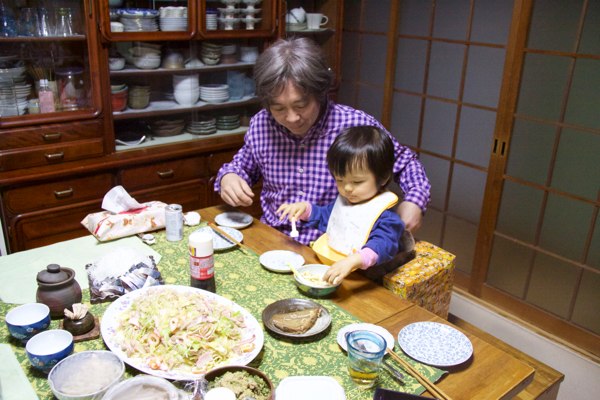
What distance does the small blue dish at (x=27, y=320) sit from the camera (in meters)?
1.16

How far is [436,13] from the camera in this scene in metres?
3.16

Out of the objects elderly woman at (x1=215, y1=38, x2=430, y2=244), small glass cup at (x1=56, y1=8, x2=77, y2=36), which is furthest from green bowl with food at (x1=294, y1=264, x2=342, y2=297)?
small glass cup at (x1=56, y1=8, x2=77, y2=36)

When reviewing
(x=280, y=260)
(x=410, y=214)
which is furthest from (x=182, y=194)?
(x=410, y=214)

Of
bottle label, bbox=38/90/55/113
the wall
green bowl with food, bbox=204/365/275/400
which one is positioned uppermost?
bottle label, bbox=38/90/55/113

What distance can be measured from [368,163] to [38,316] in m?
1.04

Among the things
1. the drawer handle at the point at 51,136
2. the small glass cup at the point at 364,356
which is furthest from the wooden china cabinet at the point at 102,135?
the small glass cup at the point at 364,356

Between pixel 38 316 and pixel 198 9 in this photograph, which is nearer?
pixel 38 316

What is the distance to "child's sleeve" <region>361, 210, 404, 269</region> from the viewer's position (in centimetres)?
152

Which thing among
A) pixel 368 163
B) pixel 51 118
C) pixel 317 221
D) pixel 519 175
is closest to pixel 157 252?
pixel 317 221

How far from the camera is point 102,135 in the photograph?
2.88 m

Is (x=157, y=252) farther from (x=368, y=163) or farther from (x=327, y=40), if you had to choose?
(x=327, y=40)

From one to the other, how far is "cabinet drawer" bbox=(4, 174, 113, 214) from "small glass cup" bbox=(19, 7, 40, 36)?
32.2 inches

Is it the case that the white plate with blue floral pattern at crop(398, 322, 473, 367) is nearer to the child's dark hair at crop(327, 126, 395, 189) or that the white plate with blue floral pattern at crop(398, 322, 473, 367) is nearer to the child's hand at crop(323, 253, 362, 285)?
the child's hand at crop(323, 253, 362, 285)

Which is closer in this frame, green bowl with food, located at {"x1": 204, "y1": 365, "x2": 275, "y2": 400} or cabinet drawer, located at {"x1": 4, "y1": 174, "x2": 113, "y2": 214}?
green bowl with food, located at {"x1": 204, "y1": 365, "x2": 275, "y2": 400}
